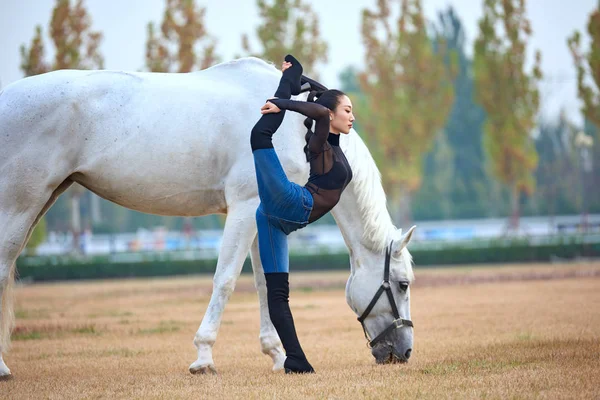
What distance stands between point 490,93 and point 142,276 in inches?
667

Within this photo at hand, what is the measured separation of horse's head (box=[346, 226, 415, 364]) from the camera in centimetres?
566

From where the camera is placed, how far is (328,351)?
6703 millimetres

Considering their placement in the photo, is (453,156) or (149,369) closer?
(149,369)

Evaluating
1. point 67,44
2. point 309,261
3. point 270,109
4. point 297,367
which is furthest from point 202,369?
point 67,44

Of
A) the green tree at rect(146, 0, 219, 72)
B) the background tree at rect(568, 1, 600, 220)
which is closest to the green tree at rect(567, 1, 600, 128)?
the background tree at rect(568, 1, 600, 220)

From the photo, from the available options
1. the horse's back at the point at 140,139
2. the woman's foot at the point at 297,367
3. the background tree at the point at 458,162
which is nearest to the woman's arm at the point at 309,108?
the horse's back at the point at 140,139

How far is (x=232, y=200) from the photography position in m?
5.61

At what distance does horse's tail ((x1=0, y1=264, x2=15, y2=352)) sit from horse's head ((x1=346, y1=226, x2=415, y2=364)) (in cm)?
247

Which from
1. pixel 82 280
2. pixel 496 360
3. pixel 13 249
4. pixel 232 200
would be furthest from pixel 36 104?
pixel 82 280

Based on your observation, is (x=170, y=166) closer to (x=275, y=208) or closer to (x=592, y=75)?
(x=275, y=208)

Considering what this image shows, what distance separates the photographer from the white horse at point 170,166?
5.60 meters

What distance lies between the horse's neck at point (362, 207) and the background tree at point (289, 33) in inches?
942

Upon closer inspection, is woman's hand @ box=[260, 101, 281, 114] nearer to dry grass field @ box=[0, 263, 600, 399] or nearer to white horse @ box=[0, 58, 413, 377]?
white horse @ box=[0, 58, 413, 377]

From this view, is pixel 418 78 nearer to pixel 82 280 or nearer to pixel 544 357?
pixel 82 280
